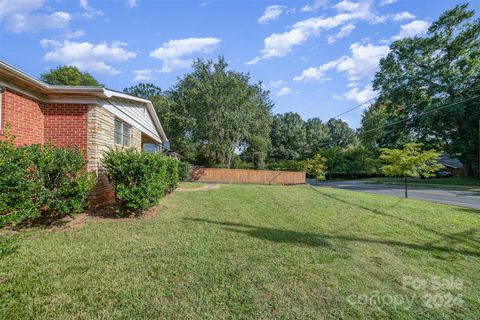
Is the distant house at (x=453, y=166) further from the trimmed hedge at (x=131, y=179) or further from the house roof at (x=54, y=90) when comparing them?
the house roof at (x=54, y=90)

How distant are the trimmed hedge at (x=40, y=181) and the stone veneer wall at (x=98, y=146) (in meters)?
1.02

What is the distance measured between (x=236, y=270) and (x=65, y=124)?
5863 millimetres

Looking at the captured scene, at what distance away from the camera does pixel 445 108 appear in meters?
23.0

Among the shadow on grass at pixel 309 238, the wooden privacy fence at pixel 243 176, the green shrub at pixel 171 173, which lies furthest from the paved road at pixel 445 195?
the green shrub at pixel 171 173

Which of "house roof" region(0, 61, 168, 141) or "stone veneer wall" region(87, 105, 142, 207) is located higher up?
"house roof" region(0, 61, 168, 141)

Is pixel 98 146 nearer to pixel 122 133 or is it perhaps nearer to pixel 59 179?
pixel 59 179

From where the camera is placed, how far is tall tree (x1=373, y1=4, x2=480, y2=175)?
23453 mm

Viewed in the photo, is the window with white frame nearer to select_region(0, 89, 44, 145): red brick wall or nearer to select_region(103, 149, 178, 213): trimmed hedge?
select_region(0, 89, 44, 145): red brick wall

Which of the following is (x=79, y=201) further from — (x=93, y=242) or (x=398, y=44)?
(x=398, y=44)

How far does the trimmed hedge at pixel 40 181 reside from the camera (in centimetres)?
376

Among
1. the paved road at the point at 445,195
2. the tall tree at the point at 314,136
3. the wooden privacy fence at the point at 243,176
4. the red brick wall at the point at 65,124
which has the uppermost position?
the tall tree at the point at 314,136

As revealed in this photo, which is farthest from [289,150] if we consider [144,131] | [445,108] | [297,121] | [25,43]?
[25,43]

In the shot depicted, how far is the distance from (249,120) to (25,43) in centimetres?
1650

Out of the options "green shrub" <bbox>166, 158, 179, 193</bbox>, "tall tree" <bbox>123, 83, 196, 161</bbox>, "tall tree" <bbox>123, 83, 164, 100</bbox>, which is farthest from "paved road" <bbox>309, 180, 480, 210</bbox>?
"tall tree" <bbox>123, 83, 164, 100</bbox>
